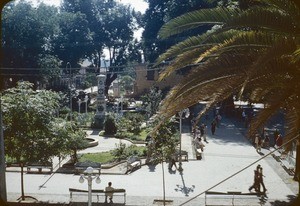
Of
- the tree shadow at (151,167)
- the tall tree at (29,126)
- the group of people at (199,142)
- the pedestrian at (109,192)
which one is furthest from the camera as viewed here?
the group of people at (199,142)

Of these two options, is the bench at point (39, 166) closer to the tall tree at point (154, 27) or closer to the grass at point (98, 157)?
the grass at point (98, 157)

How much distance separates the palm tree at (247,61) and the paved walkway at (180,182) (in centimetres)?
660

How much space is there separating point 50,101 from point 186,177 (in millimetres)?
6916

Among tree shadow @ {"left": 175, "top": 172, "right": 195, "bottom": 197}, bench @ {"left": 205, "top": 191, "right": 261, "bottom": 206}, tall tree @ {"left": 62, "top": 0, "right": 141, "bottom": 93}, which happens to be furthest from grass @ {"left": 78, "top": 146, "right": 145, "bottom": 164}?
tall tree @ {"left": 62, "top": 0, "right": 141, "bottom": 93}

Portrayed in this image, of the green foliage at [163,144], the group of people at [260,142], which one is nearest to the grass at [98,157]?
the green foliage at [163,144]

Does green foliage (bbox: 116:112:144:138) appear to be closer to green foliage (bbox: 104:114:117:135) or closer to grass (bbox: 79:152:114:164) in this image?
green foliage (bbox: 104:114:117:135)

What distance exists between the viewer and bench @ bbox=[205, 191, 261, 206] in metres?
13.2

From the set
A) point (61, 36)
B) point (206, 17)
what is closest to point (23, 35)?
point (61, 36)

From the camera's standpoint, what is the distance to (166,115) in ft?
20.9

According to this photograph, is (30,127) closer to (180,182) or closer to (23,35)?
(180,182)

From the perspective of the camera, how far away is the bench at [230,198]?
43.2ft

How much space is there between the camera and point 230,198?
13.2 m

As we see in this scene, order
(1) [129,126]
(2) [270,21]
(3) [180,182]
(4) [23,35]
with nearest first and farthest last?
(2) [270,21] < (3) [180,182] < (1) [129,126] < (4) [23,35]

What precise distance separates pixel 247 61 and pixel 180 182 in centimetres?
1010
